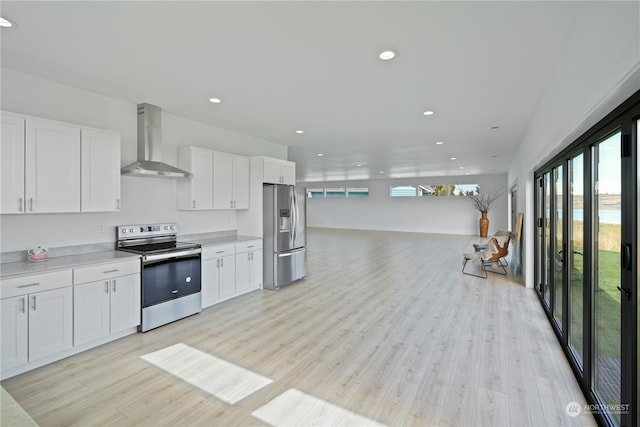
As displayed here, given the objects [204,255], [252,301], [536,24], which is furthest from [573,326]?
[204,255]

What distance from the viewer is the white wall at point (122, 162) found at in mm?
2963

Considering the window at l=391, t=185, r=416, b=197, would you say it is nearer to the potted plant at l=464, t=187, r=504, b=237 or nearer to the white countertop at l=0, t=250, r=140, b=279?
the potted plant at l=464, t=187, r=504, b=237

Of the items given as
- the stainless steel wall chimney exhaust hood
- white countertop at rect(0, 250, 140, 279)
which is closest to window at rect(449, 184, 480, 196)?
the stainless steel wall chimney exhaust hood

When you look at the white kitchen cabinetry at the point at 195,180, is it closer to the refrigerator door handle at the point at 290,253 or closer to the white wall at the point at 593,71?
the refrigerator door handle at the point at 290,253

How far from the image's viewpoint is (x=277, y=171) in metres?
5.55

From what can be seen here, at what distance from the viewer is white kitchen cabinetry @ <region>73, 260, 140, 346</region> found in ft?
9.55

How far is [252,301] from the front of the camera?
4555 millimetres

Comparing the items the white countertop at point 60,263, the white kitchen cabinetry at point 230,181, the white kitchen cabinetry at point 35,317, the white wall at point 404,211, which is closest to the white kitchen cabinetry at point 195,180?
the white kitchen cabinetry at point 230,181

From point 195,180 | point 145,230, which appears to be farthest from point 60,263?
point 195,180

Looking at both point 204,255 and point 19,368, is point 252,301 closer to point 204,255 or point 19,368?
point 204,255

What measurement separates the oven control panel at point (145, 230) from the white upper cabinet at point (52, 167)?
626mm

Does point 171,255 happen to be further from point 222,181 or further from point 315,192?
point 315,192

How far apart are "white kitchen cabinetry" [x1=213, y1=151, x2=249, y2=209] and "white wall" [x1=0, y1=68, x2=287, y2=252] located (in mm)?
349

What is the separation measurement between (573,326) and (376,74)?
3173mm
